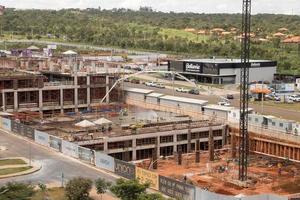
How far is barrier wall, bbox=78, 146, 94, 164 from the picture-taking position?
66062 mm

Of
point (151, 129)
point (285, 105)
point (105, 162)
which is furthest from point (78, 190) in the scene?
point (285, 105)

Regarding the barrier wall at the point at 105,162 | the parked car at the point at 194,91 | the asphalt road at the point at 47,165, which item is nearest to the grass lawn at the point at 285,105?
the parked car at the point at 194,91

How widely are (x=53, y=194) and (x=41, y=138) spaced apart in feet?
71.7

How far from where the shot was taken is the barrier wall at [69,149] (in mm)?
68769

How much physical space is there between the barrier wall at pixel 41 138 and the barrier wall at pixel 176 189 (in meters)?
23.0

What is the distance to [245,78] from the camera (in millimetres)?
A: 64188

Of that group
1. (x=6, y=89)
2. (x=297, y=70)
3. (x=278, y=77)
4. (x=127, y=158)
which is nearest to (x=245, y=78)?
(x=127, y=158)

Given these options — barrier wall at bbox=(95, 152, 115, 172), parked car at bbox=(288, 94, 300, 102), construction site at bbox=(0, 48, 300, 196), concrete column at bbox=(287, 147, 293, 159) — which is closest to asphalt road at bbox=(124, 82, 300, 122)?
parked car at bbox=(288, 94, 300, 102)

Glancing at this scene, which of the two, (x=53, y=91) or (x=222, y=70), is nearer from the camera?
(x=53, y=91)

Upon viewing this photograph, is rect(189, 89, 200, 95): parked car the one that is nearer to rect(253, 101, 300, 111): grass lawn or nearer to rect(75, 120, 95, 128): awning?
rect(253, 101, 300, 111): grass lawn

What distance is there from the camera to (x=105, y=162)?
209ft

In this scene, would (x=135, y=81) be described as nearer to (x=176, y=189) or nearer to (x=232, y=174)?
(x=232, y=174)

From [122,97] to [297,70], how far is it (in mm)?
56336

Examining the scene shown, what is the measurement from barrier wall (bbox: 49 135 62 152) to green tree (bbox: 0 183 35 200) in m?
21.8
